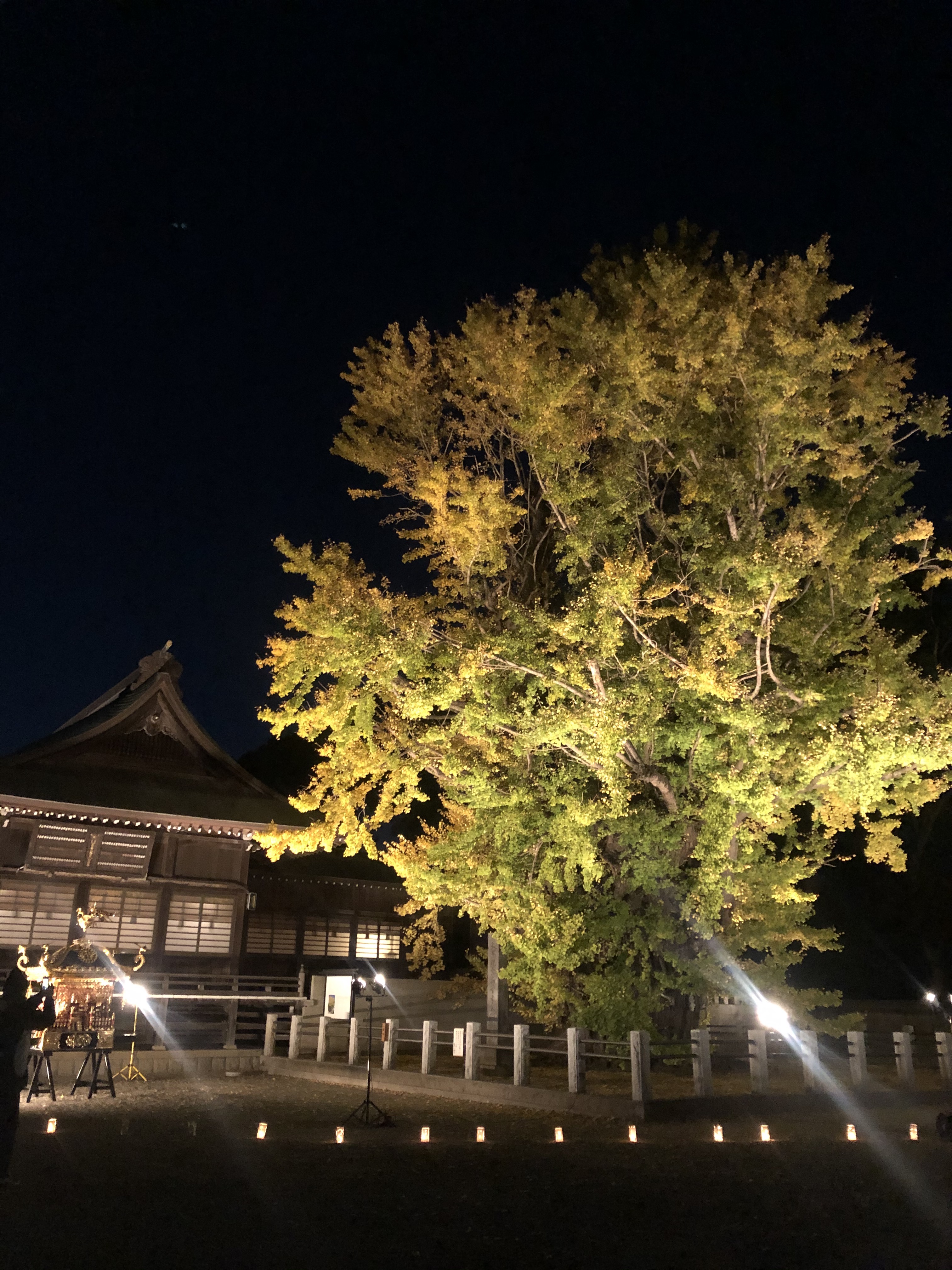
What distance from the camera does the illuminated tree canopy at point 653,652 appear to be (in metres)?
13.3

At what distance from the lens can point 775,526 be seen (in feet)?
49.9

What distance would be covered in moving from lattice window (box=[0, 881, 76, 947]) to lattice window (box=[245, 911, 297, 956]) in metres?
5.09

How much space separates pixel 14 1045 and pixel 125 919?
45.8ft

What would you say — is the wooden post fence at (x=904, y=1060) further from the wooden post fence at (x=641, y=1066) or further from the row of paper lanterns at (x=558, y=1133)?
the wooden post fence at (x=641, y=1066)

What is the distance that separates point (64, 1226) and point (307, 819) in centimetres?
1520

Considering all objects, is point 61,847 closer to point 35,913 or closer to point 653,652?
point 35,913

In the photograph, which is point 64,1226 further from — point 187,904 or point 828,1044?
point 828,1044

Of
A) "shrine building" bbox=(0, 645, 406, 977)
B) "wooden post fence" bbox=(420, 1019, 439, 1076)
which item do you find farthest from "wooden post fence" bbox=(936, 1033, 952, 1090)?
"shrine building" bbox=(0, 645, 406, 977)

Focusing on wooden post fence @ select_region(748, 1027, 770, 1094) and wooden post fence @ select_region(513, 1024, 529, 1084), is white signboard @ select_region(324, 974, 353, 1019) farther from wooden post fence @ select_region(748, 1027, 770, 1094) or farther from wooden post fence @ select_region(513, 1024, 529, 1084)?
wooden post fence @ select_region(748, 1027, 770, 1094)

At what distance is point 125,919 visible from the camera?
65.1 ft

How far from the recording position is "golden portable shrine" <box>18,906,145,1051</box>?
13266mm

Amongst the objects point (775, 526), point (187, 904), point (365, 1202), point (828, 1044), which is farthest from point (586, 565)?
point (828, 1044)

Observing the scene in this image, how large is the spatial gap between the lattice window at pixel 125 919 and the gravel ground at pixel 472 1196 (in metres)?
9.09

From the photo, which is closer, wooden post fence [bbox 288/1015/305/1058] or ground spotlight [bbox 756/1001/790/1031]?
ground spotlight [bbox 756/1001/790/1031]
